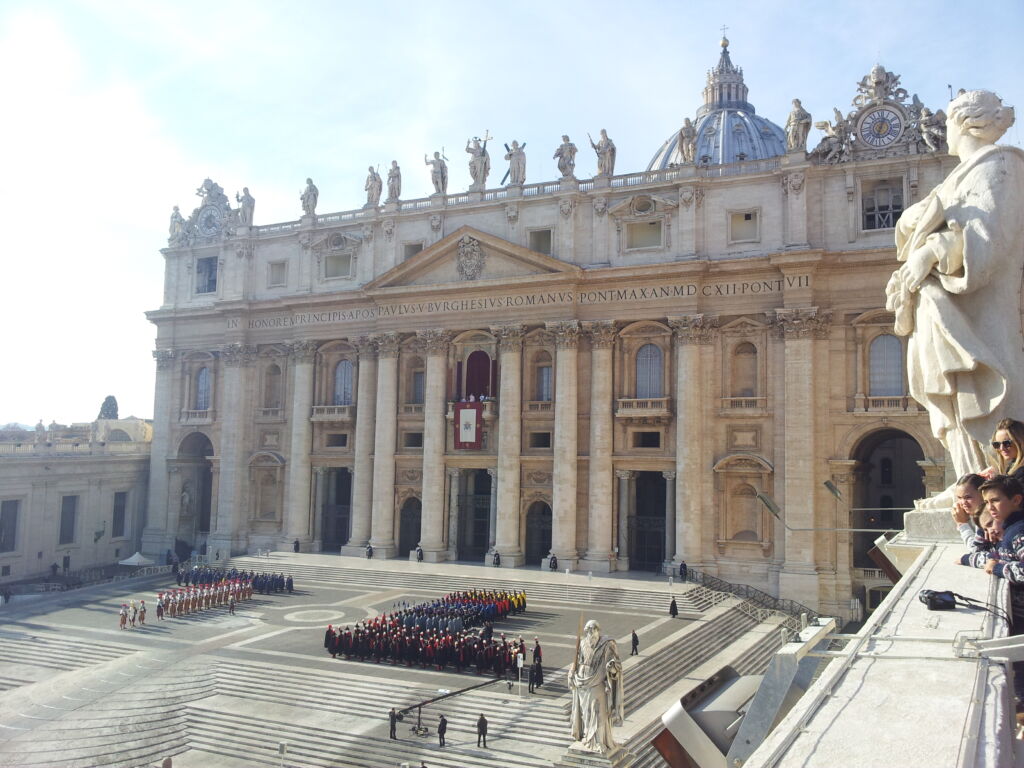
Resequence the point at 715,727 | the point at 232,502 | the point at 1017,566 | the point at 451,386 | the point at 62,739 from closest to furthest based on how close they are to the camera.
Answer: the point at 1017,566
the point at 715,727
the point at 62,739
the point at 451,386
the point at 232,502

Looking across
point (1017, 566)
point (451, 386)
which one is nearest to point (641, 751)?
point (1017, 566)

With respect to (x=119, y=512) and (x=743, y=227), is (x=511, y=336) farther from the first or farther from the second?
(x=119, y=512)

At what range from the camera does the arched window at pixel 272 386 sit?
51125 millimetres

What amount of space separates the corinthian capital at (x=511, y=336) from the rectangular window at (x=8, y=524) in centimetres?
2785

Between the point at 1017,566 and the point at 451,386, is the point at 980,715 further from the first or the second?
the point at 451,386

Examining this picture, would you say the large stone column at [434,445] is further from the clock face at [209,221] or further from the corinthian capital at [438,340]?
the clock face at [209,221]

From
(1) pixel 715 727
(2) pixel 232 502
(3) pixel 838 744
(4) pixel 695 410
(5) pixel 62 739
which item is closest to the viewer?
(3) pixel 838 744

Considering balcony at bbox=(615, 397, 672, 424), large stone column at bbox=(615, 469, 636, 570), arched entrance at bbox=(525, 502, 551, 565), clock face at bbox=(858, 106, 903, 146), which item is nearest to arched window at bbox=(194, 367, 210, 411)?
arched entrance at bbox=(525, 502, 551, 565)

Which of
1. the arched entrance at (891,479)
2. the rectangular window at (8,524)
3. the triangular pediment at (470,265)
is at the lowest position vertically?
the rectangular window at (8,524)

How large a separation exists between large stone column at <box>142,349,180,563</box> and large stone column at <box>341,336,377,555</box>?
43.8 ft

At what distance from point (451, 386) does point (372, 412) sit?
510cm

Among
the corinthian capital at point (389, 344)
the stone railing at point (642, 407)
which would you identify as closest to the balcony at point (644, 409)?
the stone railing at point (642, 407)

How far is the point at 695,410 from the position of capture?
39.6 metres

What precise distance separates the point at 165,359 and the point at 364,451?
1649cm
